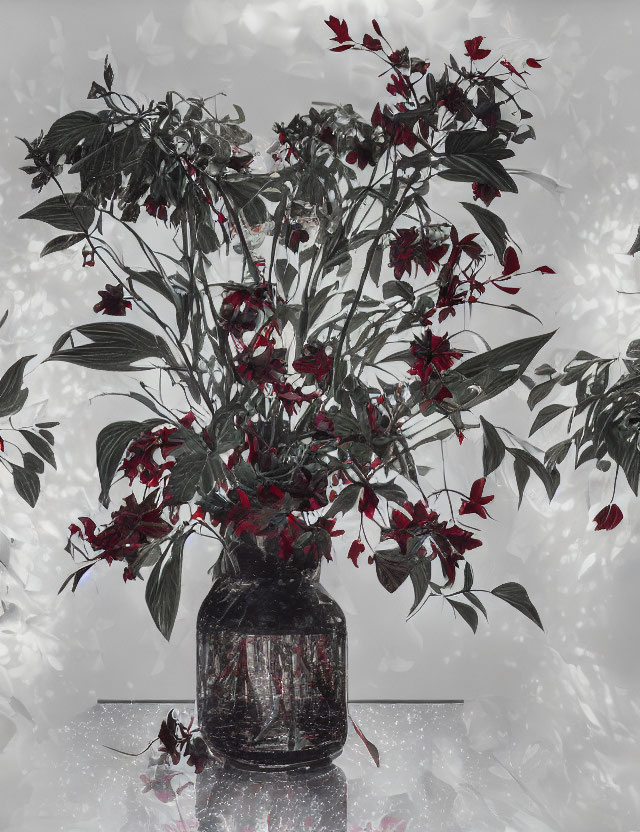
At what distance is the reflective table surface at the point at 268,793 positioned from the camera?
85 centimetres

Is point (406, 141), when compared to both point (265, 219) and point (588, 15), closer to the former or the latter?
point (265, 219)

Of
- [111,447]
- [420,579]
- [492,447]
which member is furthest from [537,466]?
[111,447]

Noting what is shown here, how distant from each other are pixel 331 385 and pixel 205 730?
0.37 meters

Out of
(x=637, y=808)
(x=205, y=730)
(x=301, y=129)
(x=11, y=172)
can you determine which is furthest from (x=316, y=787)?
(x=11, y=172)

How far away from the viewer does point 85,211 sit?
34.0 inches

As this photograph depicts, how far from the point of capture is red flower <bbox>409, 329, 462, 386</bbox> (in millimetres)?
769

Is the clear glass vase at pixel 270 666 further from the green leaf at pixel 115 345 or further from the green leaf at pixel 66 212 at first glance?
the green leaf at pixel 66 212

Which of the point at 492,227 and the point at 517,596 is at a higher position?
the point at 492,227

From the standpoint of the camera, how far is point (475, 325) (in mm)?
1391

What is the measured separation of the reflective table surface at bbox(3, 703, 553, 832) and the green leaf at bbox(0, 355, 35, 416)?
386mm

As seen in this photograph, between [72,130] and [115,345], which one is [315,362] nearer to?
[115,345]

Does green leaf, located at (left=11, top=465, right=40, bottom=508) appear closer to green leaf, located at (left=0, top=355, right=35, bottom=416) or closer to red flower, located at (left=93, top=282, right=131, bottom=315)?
green leaf, located at (left=0, top=355, right=35, bottom=416)

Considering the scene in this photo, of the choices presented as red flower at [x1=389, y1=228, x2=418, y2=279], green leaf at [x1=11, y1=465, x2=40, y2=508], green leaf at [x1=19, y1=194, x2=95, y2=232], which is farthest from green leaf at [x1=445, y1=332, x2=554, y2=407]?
green leaf at [x1=11, y1=465, x2=40, y2=508]

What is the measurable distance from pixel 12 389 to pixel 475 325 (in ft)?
2.38
